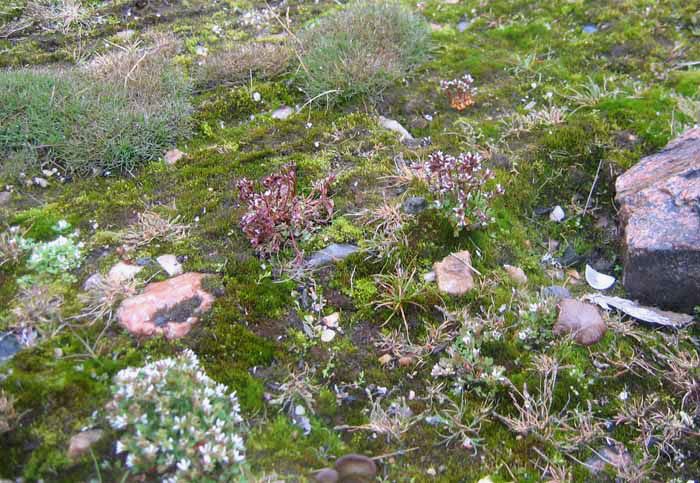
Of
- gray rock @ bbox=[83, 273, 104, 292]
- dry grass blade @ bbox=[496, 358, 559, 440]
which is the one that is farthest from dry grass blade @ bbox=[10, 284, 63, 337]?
dry grass blade @ bbox=[496, 358, 559, 440]

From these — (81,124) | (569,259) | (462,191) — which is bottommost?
(569,259)

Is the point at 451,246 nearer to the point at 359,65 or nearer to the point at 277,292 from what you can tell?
the point at 277,292

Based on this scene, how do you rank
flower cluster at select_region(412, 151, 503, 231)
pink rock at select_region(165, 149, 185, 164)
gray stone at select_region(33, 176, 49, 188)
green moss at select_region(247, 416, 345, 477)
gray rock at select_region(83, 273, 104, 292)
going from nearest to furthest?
green moss at select_region(247, 416, 345, 477), gray rock at select_region(83, 273, 104, 292), flower cluster at select_region(412, 151, 503, 231), gray stone at select_region(33, 176, 49, 188), pink rock at select_region(165, 149, 185, 164)

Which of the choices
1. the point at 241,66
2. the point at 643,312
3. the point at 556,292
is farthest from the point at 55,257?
the point at 643,312

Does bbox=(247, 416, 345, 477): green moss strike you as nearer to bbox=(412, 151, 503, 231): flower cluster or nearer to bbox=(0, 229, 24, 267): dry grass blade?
bbox=(412, 151, 503, 231): flower cluster

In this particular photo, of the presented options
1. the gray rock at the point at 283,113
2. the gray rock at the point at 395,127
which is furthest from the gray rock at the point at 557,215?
the gray rock at the point at 283,113

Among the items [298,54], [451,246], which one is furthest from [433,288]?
[298,54]

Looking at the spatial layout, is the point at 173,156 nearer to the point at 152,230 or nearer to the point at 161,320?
the point at 152,230
